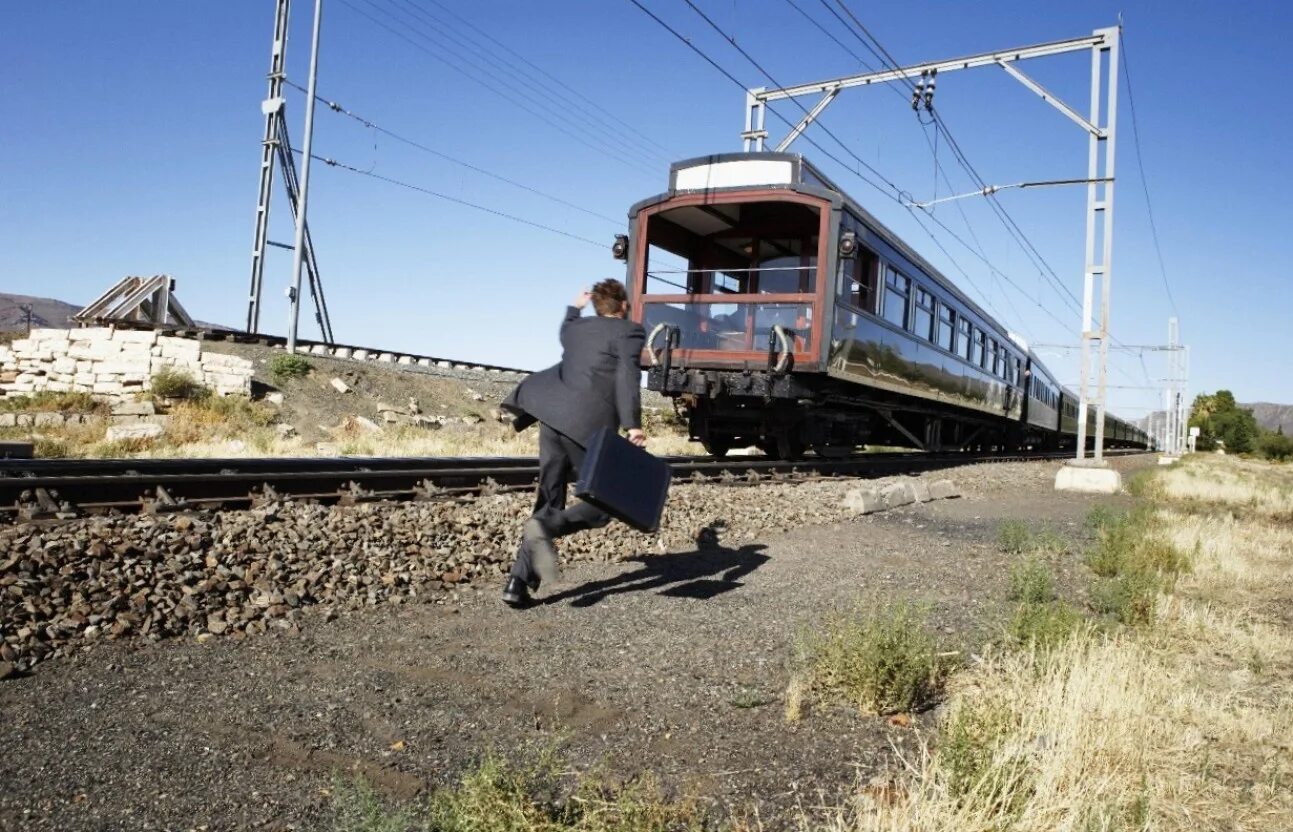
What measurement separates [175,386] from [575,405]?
14723mm

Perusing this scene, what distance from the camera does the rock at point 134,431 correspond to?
46.5 feet

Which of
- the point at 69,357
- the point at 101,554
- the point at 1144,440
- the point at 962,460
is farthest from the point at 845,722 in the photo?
the point at 1144,440

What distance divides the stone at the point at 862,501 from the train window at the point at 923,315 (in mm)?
5039

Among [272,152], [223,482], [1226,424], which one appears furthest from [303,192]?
[1226,424]

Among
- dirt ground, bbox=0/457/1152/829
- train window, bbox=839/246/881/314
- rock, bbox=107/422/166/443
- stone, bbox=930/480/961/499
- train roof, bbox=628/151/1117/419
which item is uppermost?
train roof, bbox=628/151/1117/419

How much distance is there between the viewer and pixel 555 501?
16.7 feet

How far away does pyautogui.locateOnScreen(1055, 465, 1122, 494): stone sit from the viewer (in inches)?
602

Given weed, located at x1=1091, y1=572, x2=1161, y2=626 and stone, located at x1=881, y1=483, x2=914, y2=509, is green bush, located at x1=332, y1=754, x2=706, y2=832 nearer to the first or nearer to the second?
weed, located at x1=1091, y1=572, x2=1161, y2=626

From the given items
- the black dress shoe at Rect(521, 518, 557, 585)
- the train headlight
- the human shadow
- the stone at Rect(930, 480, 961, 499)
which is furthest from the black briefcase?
the stone at Rect(930, 480, 961, 499)

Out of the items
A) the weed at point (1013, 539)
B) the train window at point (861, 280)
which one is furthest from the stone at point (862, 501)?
the train window at point (861, 280)

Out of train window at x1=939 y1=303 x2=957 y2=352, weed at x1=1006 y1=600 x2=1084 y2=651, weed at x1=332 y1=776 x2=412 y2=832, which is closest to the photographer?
weed at x1=332 y1=776 x2=412 y2=832

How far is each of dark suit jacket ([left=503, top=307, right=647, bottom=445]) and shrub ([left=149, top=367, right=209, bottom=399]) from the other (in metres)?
14.5

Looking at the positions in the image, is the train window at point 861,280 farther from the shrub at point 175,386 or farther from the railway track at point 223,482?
the shrub at point 175,386

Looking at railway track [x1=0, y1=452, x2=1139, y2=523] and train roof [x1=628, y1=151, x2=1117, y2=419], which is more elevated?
train roof [x1=628, y1=151, x2=1117, y2=419]
